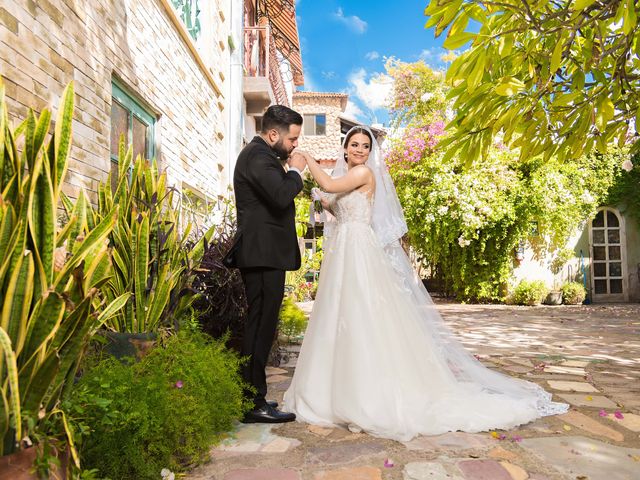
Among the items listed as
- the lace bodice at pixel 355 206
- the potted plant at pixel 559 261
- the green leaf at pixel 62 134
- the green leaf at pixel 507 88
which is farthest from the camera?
the potted plant at pixel 559 261

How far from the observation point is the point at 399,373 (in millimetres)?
3107

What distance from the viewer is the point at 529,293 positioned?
41.9ft

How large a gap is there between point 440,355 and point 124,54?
3.56 m

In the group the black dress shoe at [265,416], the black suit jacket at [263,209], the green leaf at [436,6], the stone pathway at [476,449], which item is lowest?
the stone pathway at [476,449]

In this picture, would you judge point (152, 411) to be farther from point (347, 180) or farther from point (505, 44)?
point (505, 44)

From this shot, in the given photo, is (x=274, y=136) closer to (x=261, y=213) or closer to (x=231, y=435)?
(x=261, y=213)

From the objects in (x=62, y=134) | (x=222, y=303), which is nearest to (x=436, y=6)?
(x=62, y=134)

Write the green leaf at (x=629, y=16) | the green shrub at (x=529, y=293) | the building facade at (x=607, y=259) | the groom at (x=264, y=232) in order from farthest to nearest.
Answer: the building facade at (x=607, y=259) < the green shrub at (x=529, y=293) < the groom at (x=264, y=232) < the green leaf at (x=629, y=16)

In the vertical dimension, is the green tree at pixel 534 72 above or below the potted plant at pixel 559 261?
above

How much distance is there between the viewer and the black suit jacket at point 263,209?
2.82m

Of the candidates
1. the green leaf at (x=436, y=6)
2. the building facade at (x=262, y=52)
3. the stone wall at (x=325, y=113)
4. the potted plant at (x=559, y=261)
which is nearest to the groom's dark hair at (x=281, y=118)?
the green leaf at (x=436, y=6)

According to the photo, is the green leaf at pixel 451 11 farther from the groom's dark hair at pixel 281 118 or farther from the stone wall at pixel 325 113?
the stone wall at pixel 325 113

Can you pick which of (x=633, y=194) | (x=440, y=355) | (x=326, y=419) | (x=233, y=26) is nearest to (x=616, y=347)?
(x=440, y=355)

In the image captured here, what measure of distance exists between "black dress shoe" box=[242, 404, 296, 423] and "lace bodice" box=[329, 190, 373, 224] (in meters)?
1.33
